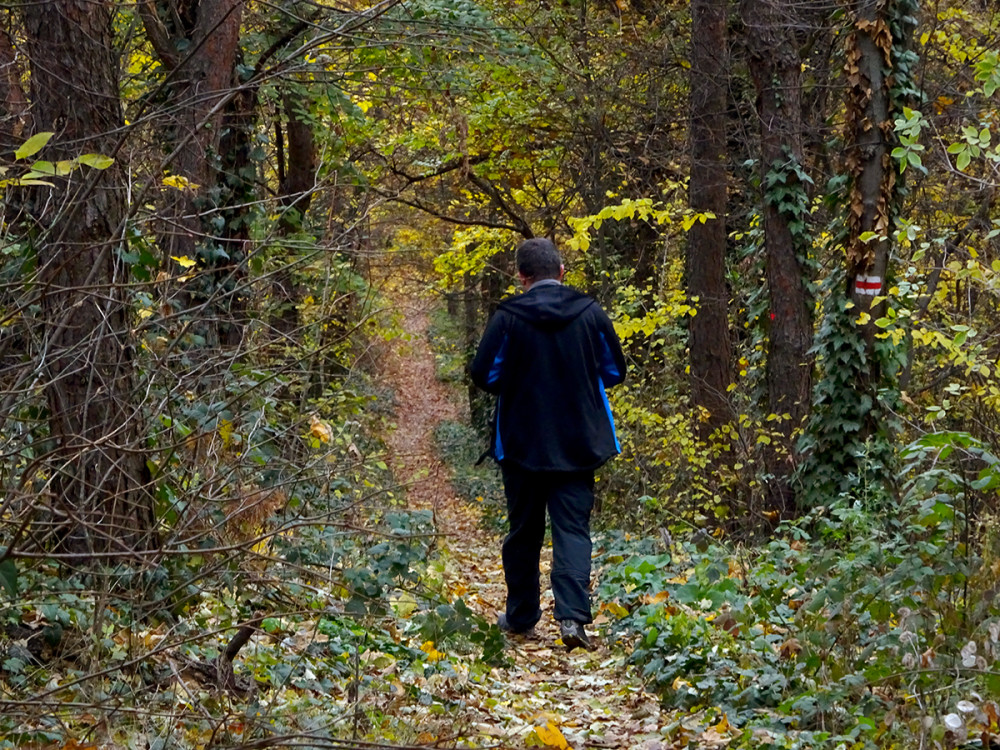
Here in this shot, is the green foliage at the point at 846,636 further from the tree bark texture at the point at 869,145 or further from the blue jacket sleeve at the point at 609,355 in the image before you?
the tree bark texture at the point at 869,145

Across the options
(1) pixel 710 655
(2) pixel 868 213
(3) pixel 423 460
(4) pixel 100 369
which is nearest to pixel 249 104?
(2) pixel 868 213

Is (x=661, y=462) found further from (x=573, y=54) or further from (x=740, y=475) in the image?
(x=573, y=54)

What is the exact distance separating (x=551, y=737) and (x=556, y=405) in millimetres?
2452

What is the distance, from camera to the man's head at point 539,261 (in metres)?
6.75

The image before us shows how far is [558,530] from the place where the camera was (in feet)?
21.9

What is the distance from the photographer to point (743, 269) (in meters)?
16.6

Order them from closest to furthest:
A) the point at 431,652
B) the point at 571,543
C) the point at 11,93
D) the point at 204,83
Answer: the point at 431,652 → the point at 11,93 → the point at 571,543 → the point at 204,83

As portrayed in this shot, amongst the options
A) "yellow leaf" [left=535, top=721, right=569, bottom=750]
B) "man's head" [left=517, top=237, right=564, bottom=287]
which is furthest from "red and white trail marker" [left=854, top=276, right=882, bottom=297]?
"yellow leaf" [left=535, top=721, right=569, bottom=750]

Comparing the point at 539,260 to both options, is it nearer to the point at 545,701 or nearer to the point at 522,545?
the point at 522,545

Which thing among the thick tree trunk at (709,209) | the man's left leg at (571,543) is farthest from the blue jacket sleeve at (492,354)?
the thick tree trunk at (709,209)

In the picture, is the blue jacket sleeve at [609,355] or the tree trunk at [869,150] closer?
the blue jacket sleeve at [609,355]

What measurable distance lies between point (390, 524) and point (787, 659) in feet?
6.58

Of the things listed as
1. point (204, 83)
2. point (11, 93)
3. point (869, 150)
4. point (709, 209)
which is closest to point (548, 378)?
point (11, 93)

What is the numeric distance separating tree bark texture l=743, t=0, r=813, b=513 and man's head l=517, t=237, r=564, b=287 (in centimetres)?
608
